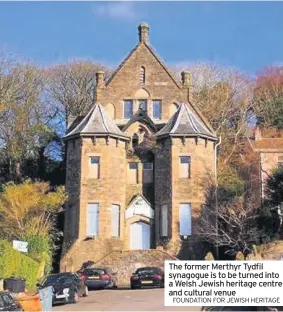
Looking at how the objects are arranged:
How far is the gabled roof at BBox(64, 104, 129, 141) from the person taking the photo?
4529 centimetres

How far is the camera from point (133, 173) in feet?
155

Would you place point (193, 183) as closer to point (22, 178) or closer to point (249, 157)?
point (249, 157)

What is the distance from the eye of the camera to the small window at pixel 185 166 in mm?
44938

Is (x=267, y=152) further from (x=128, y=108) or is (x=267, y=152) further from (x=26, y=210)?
(x=26, y=210)

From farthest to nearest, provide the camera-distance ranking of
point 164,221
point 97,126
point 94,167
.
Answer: point 97,126, point 94,167, point 164,221

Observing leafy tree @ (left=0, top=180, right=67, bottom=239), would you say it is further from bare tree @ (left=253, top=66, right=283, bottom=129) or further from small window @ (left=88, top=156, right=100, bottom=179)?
bare tree @ (left=253, top=66, right=283, bottom=129)

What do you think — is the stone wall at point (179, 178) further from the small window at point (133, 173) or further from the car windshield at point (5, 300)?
the car windshield at point (5, 300)

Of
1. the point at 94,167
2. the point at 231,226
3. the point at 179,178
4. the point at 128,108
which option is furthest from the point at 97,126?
the point at 231,226

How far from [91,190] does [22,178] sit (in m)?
9.39

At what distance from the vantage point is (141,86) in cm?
4956

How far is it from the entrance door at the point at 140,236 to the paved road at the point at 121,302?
12.9 metres

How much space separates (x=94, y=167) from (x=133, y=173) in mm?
3288

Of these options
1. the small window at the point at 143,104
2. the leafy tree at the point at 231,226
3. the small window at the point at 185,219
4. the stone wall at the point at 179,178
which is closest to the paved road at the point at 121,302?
the leafy tree at the point at 231,226

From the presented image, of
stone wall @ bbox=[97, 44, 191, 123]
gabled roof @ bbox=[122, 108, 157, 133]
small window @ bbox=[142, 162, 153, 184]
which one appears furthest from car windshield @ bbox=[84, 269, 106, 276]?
stone wall @ bbox=[97, 44, 191, 123]
